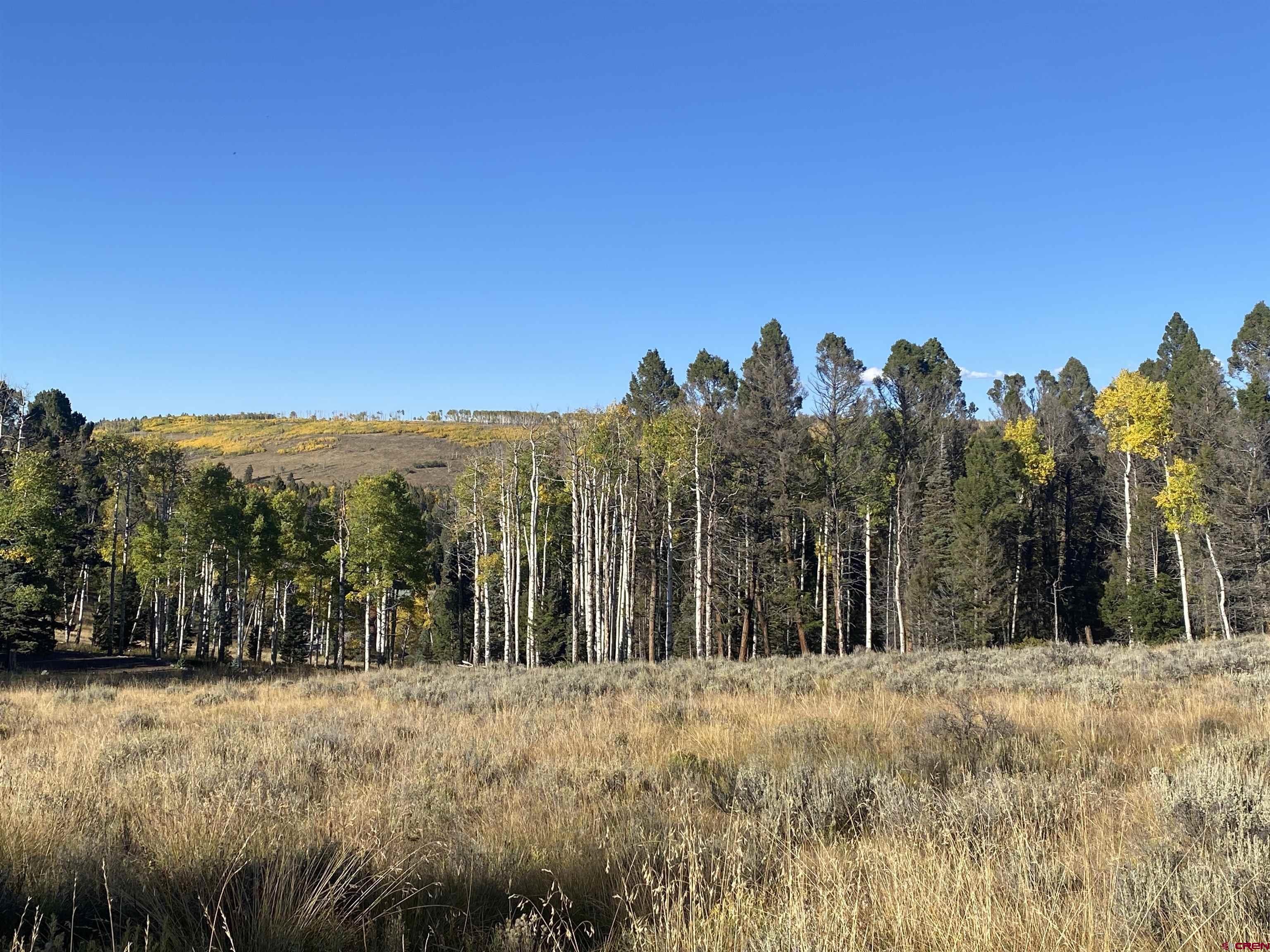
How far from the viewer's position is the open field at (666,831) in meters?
3.28

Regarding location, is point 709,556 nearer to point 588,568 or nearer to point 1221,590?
point 588,568

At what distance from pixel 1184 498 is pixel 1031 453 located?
1334 cm

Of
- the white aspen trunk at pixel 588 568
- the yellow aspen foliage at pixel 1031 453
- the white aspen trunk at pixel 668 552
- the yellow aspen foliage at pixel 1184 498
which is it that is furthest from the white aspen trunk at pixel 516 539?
the yellow aspen foliage at pixel 1031 453

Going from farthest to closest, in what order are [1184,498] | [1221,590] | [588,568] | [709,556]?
[1184,498] < [1221,590] < [588,568] < [709,556]

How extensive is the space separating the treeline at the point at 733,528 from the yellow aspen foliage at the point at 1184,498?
0.15 m

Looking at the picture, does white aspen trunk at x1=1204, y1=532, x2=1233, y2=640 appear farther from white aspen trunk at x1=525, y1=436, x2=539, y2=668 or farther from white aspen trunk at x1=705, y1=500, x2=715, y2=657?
white aspen trunk at x1=525, y1=436, x2=539, y2=668

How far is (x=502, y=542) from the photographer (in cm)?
3384

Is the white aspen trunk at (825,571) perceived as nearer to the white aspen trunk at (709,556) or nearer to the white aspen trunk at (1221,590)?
the white aspen trunk at (709,556)

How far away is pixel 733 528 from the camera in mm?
34094

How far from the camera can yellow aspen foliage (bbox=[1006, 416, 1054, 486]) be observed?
149 ft

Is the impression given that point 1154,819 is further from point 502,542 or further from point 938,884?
point 502,542

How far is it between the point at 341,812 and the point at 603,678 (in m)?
10.8

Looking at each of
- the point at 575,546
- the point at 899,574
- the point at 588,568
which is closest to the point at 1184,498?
the point at 899,574

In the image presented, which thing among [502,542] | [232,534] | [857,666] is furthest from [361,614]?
[857,666]
